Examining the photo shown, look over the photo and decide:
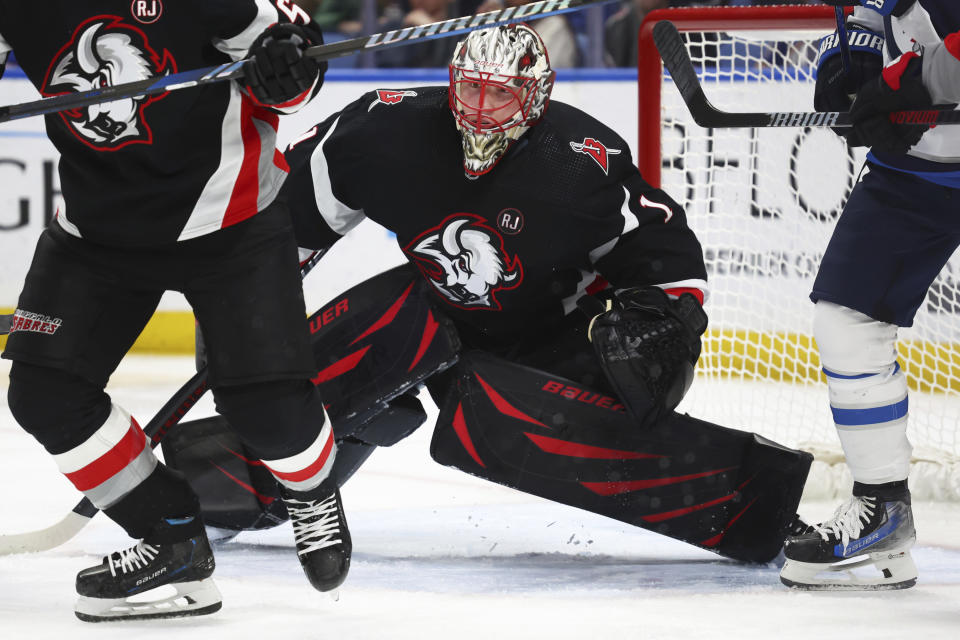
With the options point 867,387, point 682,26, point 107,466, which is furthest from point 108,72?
point 682,26

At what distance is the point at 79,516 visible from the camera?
2.21m

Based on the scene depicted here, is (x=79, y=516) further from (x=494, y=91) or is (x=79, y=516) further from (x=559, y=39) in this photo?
(x=559, y=39)

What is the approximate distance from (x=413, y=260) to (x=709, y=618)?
818mm

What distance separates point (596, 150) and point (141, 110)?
2.64ft

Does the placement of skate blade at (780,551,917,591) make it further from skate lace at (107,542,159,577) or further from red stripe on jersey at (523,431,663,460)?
skate lace at (107,542,159,577)

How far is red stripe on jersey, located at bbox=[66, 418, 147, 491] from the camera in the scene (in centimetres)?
186

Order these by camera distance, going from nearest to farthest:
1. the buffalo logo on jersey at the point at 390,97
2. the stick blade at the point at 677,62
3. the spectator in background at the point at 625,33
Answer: the stick blade at the point at 677,62
the buffalo logo on jersey at the point at 390,97
the spectator in background at the point at 625,33

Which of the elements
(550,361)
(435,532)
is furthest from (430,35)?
(435,532)

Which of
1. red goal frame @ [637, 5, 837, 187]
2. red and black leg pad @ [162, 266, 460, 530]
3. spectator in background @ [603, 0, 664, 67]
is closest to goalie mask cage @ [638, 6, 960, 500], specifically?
red goal frame @ [637, 5, 837, 187]

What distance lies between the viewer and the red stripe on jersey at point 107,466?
186 cm

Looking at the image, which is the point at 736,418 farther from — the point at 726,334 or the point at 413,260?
the point at 413,260

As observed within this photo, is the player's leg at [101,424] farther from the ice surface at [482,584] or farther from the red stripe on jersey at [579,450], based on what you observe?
the red stripe on jersey at [579,450]

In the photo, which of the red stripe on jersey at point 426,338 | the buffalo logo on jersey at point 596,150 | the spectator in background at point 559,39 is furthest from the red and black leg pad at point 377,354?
the spectator in background at point 559,39

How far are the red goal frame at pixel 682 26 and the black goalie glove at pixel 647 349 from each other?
759 mm
